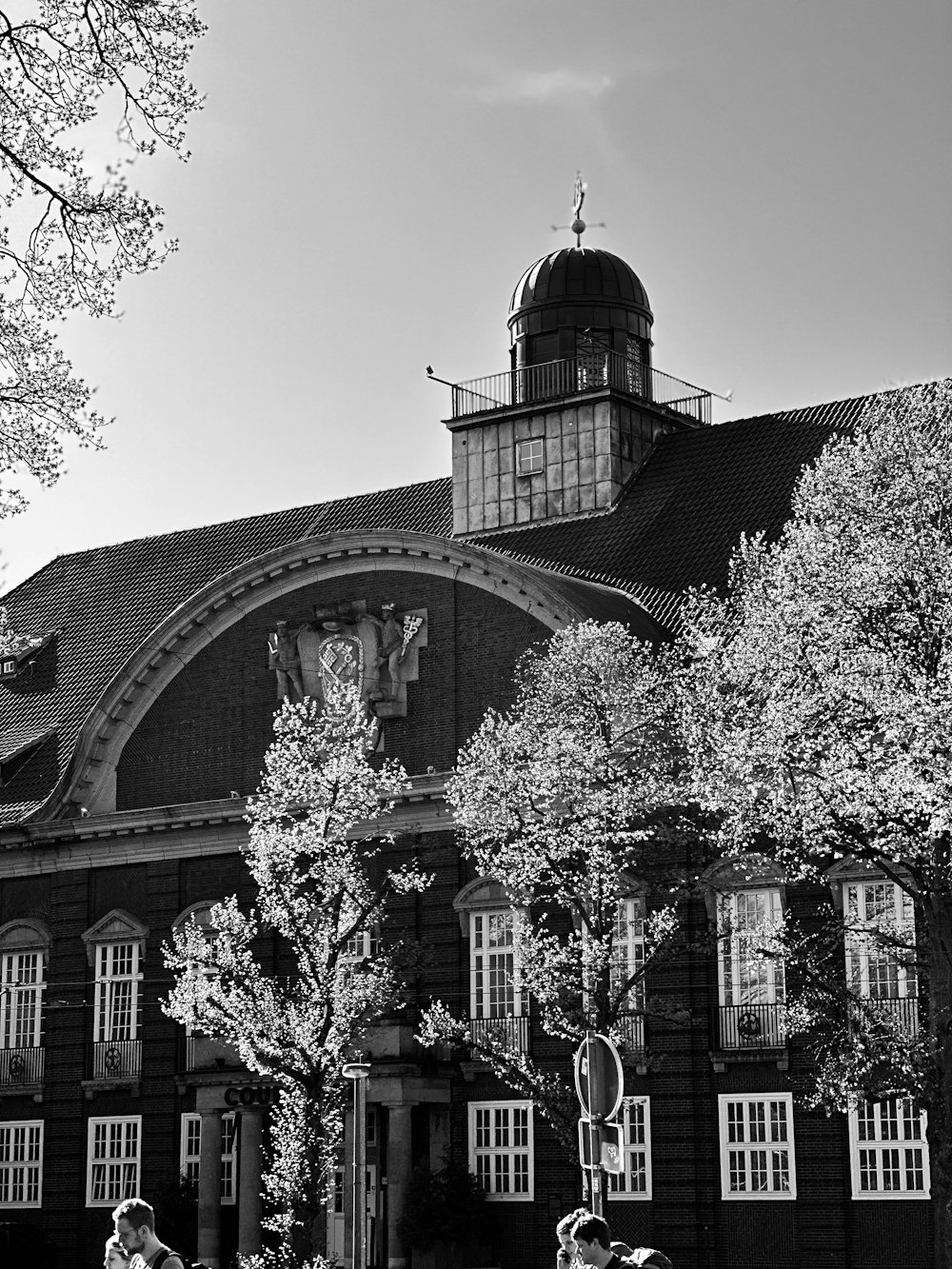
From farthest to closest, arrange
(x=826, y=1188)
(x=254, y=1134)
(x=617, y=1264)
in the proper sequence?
(x=254, y=1134)
(x=826, y=1188)
(x=617, y=1264)

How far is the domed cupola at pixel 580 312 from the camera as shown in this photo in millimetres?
52000

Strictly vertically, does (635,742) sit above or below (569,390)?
below

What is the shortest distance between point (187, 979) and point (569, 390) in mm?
18475

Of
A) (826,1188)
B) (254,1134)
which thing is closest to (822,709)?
(826,1188)

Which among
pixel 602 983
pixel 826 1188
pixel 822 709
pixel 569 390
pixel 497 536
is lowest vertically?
pixel 826 1188

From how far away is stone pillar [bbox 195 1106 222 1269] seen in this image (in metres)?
43.0

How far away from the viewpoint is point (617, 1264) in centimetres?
1294

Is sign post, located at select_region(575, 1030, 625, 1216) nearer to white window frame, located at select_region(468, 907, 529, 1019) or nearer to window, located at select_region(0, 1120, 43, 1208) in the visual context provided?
white window frame, located at select_region(468, 907, 529, 1019)

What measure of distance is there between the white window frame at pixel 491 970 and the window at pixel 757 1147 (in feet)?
16.5

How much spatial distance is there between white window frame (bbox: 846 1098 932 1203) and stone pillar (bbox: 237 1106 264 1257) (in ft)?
40.2

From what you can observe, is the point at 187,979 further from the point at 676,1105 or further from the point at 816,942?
the point at 816,942

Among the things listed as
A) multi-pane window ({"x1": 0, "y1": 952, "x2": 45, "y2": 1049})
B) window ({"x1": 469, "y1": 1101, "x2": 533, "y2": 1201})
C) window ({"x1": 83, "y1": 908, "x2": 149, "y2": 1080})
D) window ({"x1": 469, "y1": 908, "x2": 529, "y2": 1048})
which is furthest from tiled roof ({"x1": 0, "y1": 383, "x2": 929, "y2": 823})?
window ({"x1": 469, "y1": 1101, "x2": 533, "y2": 1201})

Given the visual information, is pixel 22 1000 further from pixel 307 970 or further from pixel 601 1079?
pixel 601 1079

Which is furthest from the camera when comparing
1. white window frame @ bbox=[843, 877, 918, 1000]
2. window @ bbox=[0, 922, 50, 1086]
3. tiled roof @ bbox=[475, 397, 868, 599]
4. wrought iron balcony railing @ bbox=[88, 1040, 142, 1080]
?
window @ bbox=[0, 922, 50, 1086]
